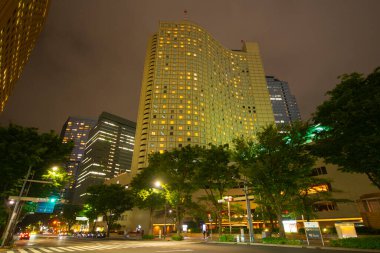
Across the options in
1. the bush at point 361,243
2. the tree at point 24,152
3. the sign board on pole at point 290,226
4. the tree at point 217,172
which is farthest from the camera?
the tree at point 217,172

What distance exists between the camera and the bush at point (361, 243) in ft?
43.5

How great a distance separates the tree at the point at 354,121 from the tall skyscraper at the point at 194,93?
7596cm

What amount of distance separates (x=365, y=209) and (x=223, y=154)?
19.1m

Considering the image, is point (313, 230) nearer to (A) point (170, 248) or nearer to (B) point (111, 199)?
(A) point (170, 248)

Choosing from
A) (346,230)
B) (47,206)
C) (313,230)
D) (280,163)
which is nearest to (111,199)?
(47,206)

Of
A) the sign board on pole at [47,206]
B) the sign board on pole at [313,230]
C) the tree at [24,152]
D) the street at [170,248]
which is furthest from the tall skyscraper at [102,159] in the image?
the sign board on pole at [313,230]

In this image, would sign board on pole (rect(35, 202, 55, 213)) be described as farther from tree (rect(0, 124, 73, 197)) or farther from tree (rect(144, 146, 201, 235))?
tree (rect(144, 146, 201, 235))

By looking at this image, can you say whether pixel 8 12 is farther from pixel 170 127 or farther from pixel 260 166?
pixel 170 127

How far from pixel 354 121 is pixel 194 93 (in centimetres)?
9085

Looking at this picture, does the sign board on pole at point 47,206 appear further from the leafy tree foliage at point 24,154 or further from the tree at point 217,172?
Result: the tree at point 217,172

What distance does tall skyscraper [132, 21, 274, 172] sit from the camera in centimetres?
A: 9344

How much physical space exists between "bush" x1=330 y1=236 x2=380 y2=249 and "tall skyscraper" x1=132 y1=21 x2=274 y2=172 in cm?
7491

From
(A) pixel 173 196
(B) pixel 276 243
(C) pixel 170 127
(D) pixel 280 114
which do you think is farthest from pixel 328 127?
(D) pixel 280 114

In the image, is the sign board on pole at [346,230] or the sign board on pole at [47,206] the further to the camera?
the sign board on pole at [47,206]
